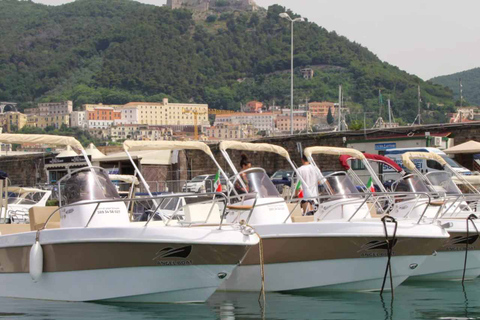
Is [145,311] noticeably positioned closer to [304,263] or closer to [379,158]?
[304,263]

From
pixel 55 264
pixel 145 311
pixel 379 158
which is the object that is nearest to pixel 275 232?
pixel 145 311

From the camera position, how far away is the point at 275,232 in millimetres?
10945

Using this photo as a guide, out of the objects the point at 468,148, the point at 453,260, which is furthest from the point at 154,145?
the point at 468,148

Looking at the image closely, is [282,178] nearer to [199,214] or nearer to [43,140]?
[199,214]

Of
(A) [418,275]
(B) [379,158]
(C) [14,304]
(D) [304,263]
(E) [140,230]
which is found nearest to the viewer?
(E) [140,230]

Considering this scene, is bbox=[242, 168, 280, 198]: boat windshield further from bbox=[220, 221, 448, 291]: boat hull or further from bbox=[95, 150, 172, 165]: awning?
bbox=[95, 150, 172, 165]: awning

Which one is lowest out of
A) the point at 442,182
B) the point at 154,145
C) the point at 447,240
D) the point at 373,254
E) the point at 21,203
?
the point at 21,203

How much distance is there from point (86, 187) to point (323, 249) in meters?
3.28

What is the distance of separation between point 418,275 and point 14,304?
6589 mm

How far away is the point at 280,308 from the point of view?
10.3 metres

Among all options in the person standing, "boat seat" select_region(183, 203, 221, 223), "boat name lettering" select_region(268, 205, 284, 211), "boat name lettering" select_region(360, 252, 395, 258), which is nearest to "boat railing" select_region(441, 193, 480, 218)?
the person standing

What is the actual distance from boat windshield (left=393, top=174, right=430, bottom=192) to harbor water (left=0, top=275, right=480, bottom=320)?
2.28 meters

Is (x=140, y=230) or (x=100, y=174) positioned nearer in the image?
(x=140, y=230)

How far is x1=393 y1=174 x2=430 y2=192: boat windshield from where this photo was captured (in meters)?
13.5
